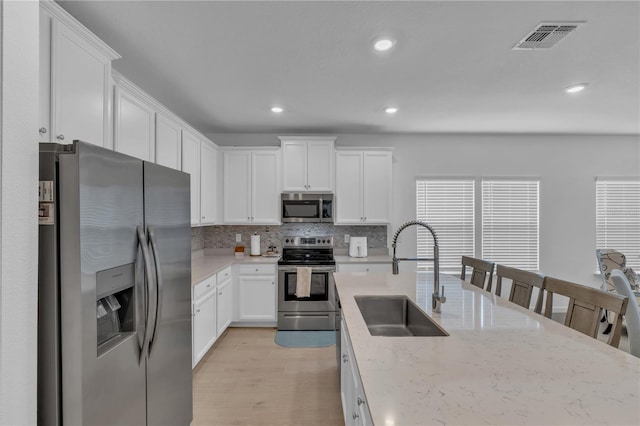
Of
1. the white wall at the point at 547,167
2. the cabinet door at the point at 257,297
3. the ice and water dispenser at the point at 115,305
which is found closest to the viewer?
the ice and water dispenser at the point at 115,305

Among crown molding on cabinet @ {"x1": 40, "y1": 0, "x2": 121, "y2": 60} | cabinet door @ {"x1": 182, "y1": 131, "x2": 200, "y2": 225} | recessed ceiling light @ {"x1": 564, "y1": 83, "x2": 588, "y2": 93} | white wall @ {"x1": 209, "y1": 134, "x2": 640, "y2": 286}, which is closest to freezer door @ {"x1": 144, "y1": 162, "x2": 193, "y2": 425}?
crown molding on cabinet @ {"x1": 40, "y1": 0, "x2": 121, "y2": 60}

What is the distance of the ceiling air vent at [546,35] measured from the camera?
192 centimetres

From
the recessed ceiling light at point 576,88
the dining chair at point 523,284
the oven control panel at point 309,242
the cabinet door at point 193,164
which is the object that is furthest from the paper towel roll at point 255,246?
the recessed ceiling light at point 576,88

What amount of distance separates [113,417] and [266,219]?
3117mm

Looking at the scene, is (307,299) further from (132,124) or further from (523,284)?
(132,124)

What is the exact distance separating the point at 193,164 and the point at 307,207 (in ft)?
4.95

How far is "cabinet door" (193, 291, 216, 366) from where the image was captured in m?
2.80

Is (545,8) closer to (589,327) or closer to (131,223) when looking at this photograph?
(589,327)

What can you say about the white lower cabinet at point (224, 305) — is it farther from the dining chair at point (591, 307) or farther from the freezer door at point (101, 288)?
the dining chair at point (591, 307)

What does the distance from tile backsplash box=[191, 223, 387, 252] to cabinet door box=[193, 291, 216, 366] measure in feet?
4.40

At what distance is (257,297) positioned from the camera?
395 cm

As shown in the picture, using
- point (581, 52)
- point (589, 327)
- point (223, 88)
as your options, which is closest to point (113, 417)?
point (589, 327)

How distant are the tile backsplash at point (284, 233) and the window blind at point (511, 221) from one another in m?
1.55

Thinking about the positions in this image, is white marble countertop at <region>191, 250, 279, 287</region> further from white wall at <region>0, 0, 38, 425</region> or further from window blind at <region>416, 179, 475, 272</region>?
window blind at <region>416, 179, 475, 272</region>
